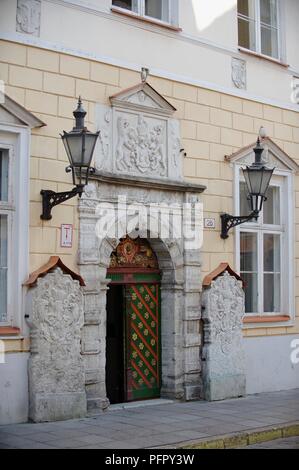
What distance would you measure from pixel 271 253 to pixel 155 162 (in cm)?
297

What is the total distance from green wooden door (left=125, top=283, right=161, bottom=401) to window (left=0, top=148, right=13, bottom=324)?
6.76 ft

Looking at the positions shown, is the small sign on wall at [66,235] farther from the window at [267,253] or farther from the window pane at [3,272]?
the window at [267,253]

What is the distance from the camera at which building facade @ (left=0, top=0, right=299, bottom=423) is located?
9211 millimetres

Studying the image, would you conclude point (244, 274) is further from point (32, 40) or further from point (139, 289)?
point (32, 40)

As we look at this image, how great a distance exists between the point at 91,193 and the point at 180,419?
2955mm

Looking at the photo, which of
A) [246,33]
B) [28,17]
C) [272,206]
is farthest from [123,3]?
[272,206]

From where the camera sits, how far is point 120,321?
10.7 metres

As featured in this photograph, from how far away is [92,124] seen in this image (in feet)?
→ 32.8

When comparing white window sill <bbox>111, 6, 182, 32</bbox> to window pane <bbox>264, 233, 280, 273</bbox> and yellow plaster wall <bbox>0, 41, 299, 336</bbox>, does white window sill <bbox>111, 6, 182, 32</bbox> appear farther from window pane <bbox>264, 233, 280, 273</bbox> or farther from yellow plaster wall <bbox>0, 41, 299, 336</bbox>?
window pane <bbox>264, 233, 280, 273</bbox>

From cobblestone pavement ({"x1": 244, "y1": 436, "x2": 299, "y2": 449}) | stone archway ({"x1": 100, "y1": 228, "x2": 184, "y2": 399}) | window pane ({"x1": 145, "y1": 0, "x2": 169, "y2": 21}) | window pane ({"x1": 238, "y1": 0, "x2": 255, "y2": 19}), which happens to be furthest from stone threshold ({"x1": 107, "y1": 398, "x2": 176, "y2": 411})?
window pane ({"x1": 238, "y1": 0, "x2": 255, "y2": 19})

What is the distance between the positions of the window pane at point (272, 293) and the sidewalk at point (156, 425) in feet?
5.82

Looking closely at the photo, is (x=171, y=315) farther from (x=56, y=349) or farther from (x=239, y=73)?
(x=239, y=73)

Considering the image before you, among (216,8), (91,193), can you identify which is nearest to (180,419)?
(91,193)

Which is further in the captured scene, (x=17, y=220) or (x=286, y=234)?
(x=286, y=234)
